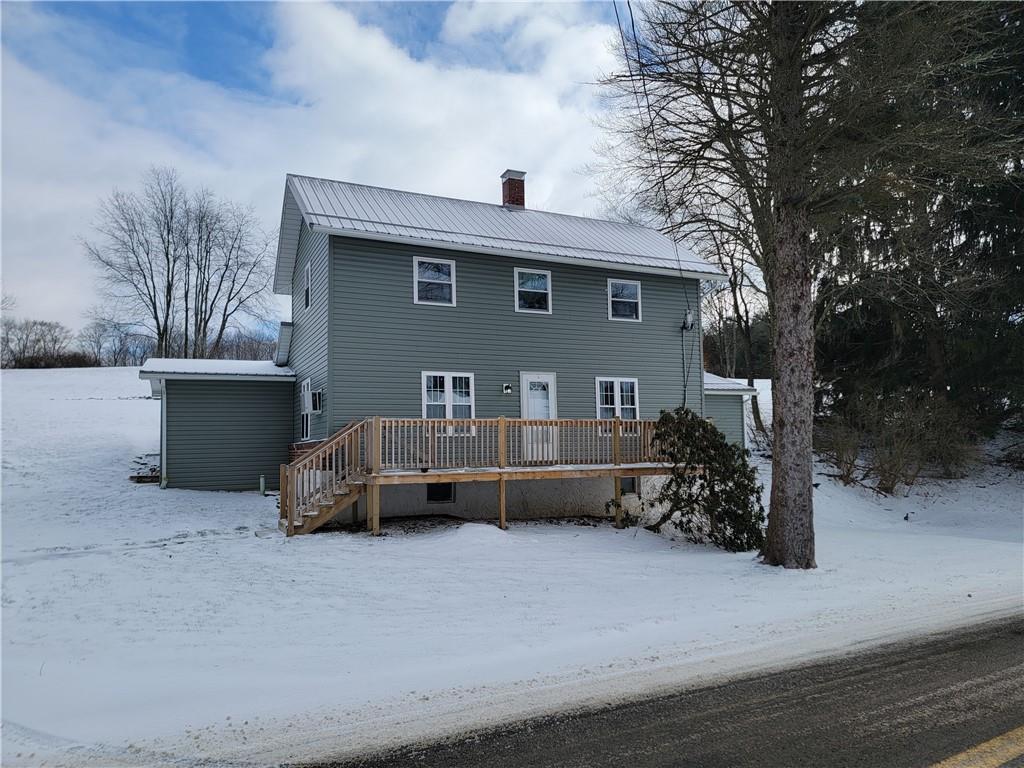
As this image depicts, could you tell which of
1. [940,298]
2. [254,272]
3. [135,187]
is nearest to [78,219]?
[135,187]

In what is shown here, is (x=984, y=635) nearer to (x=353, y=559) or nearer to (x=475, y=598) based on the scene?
(x=475, y=598)

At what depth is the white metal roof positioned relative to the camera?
14.6 metres

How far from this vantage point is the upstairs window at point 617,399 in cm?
1673

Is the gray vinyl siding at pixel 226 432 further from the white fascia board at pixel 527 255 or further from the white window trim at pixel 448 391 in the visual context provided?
the white fascia board at pixel 527 255

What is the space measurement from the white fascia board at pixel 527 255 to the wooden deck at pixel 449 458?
408 centimetres

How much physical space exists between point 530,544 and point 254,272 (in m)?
30.3

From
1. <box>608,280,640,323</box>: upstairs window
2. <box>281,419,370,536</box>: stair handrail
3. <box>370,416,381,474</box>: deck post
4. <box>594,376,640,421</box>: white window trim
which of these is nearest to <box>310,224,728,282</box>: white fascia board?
<box>608,280,640,323</box>: upstairs window

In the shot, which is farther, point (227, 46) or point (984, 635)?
point (227, 46)

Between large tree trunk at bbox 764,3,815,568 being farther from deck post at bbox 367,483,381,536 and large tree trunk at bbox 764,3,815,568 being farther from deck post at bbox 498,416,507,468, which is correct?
deck post at bbox 367,483,381,536

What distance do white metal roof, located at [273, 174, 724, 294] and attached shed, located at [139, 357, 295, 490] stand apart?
4.14 metres

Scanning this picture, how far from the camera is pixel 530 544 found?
37.1ft

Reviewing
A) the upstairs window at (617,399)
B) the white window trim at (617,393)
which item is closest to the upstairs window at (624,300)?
the white window trim at (617,393)

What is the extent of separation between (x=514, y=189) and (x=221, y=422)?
33.1 feet

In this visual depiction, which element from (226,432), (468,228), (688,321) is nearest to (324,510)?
(226,432)
